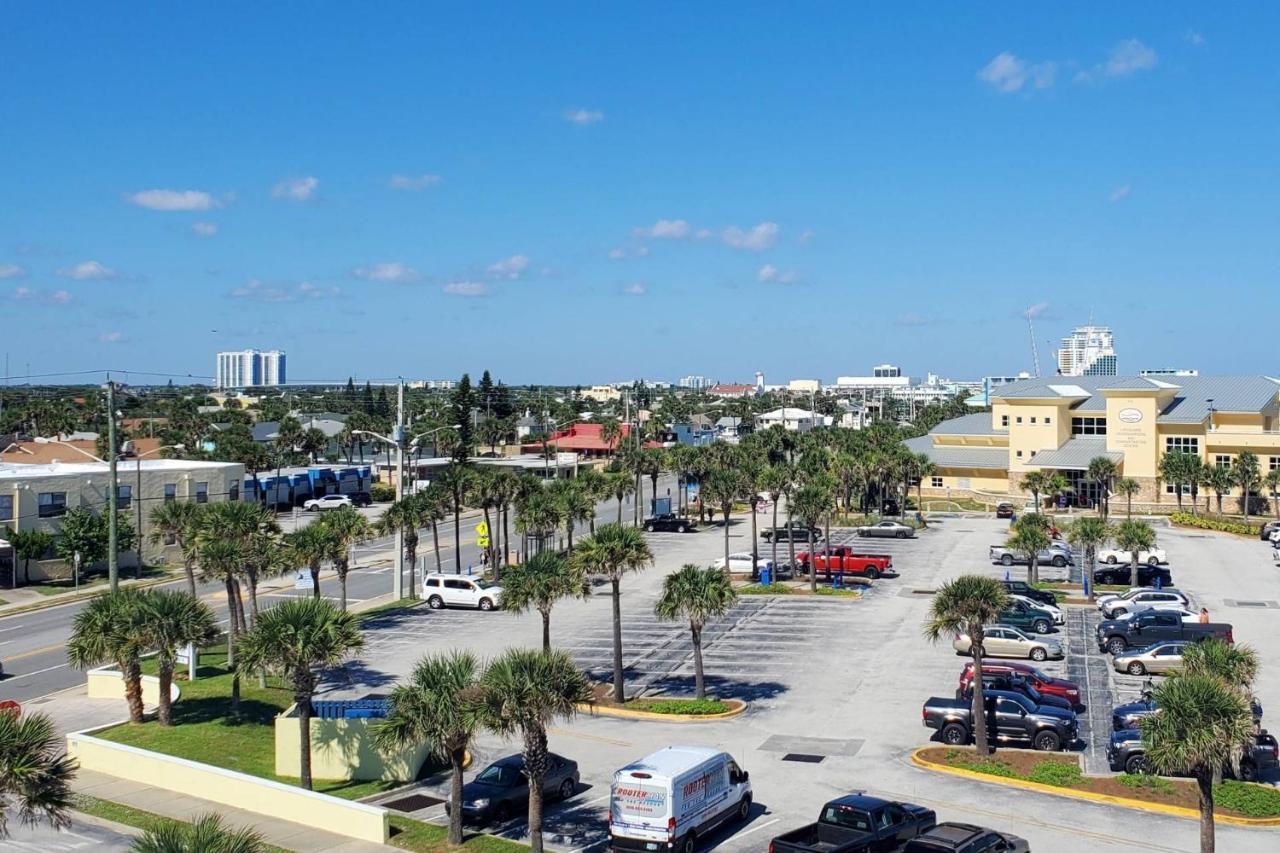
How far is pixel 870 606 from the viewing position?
161 feet

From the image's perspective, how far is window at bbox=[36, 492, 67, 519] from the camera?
59241 millimetres

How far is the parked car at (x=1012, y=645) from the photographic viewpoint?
39.2 metres

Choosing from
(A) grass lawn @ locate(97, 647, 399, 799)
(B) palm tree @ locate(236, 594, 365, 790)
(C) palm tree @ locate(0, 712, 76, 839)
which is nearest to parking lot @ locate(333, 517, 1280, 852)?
(A) grass lawn @ locate(97, 647, 399, 799)

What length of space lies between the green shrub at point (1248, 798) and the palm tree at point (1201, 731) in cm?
368

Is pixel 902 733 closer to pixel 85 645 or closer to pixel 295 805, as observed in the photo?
pixel 295 805

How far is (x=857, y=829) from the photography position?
20797mm

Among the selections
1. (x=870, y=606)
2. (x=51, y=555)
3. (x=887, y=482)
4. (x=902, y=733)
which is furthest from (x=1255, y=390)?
(x=51, y=555)

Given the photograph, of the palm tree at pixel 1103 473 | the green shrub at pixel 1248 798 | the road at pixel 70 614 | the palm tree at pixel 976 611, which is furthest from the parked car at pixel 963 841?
the palm tree at pixel 1103 473

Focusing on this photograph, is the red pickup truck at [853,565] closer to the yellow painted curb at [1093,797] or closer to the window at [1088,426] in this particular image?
the yellow painted curb at [1093,797]

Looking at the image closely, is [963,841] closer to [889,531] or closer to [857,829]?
[857,829]

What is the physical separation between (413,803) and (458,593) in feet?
79.3

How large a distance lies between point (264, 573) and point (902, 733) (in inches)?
871

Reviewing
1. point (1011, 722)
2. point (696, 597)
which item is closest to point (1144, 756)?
point (1011, 722)

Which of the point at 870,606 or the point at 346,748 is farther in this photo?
the point at 870,606
